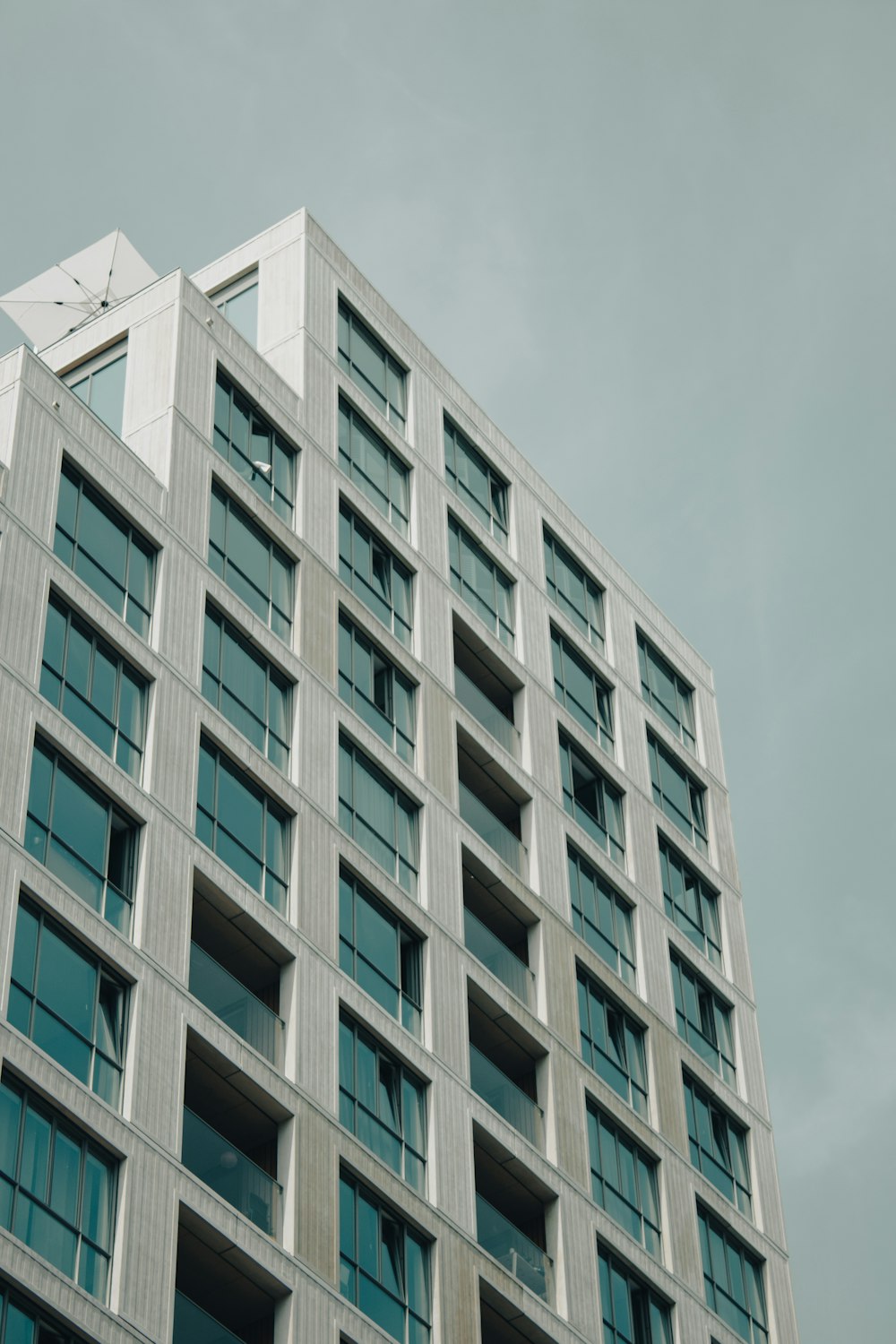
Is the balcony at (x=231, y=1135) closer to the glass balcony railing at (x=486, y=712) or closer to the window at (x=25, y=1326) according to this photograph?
the window at (x=25, y=1326)

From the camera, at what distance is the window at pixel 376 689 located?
48.6 meters

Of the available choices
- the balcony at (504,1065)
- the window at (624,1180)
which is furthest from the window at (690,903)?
the balcony at (504,1065)

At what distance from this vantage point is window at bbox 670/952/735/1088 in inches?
2216

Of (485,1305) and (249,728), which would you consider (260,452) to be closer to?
(249,728)

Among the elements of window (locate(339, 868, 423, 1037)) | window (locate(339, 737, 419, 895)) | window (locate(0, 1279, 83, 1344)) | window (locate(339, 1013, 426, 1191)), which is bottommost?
window (locate(0, 1279, 83, 1344))

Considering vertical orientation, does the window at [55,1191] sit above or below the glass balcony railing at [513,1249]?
below

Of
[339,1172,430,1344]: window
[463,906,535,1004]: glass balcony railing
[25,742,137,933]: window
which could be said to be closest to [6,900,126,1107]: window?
[25,742,137,933]: window

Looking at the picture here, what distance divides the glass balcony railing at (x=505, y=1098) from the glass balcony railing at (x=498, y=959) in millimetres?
2081

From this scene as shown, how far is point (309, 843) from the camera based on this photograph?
1740 inches

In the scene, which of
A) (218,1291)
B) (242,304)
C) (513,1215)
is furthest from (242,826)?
(242,304)

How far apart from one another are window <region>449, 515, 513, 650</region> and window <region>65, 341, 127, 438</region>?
33.4ft

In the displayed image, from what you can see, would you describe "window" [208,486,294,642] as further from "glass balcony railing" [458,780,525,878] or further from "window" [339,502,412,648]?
"glass balcony railing" [458,780,525,878]

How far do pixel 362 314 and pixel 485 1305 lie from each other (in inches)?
995

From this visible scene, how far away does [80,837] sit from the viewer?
38.5 metres
